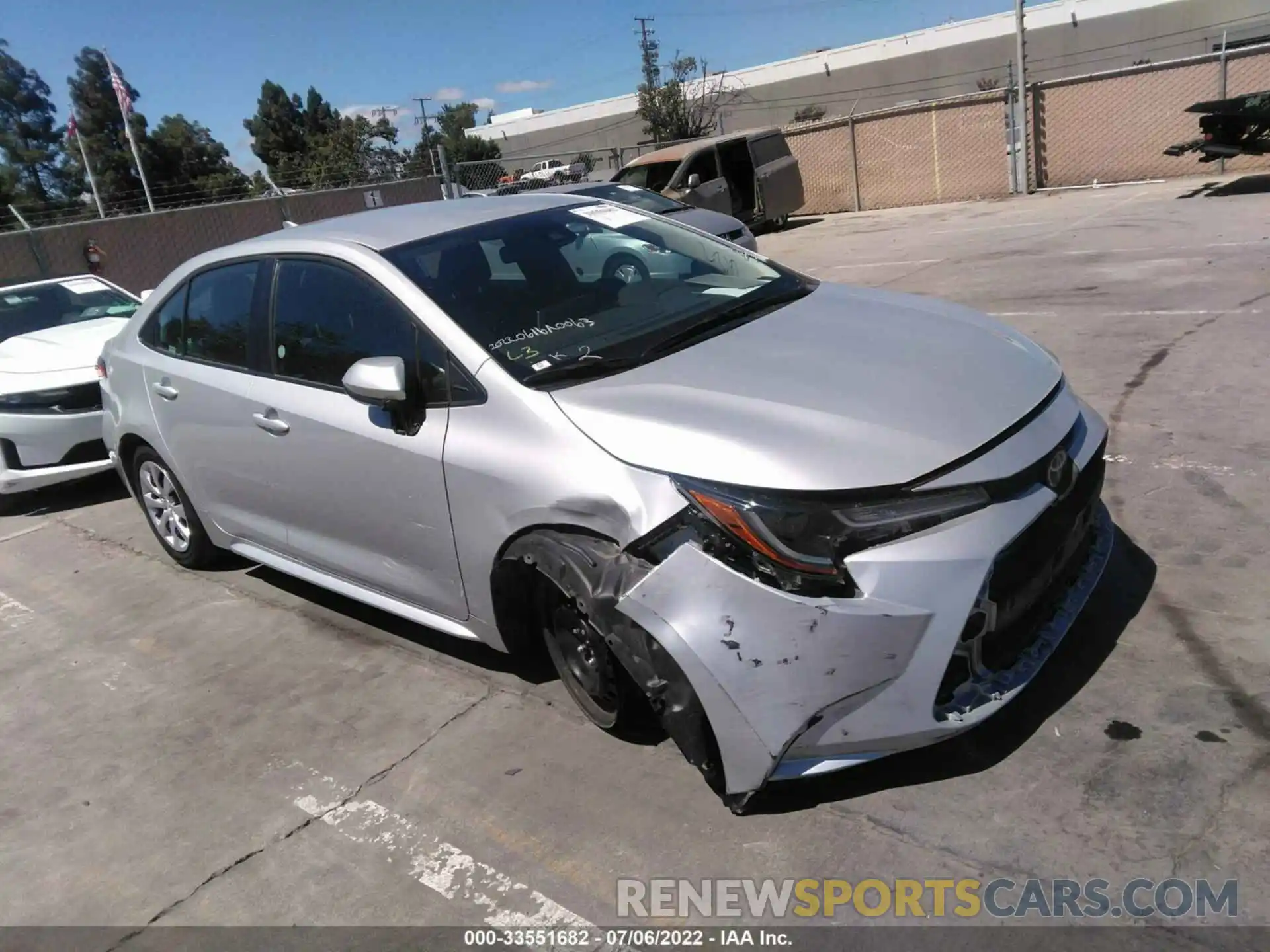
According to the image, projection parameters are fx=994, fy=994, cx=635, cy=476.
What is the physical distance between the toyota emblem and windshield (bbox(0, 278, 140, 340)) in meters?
7.51

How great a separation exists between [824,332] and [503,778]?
1822 millimetres

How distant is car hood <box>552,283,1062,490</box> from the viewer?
8.57 feet

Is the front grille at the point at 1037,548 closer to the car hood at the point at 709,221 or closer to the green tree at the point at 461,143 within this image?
the car hood at the point at 709,221

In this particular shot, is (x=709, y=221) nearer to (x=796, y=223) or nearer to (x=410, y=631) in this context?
(x=410, y=631)

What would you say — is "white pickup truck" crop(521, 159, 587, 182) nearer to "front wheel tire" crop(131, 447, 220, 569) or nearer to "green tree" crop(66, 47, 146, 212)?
"front wheel tire" crop(131, 447, 220, 569)

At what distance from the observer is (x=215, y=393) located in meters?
4.38

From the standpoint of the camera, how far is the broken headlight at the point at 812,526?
2521 millimetres

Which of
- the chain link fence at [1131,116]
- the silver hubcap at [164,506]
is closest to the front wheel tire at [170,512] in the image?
the silver hubcap at [164,506]

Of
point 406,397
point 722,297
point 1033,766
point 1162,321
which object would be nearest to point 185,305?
point 406,397

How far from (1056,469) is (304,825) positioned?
2.53 m

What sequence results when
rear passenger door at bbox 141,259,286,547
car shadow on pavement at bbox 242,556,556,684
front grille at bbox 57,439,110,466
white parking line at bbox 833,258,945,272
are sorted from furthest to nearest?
white parking line at bbox 833,258,945,272, front grille at bbox 57,439,110,466, rear passenger door at bbox 141,259,286,547, car shadow on pavement at bbox 242,556,556,684

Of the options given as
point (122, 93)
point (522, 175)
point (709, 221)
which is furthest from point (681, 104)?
point (709, 221)

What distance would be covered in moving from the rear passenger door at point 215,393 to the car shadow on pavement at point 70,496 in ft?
8.82

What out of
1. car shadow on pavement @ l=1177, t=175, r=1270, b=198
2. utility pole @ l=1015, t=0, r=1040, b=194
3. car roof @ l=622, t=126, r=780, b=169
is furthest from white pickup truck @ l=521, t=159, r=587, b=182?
car shadow on pavement @ l=1177, t=175, r=1270, b=198
